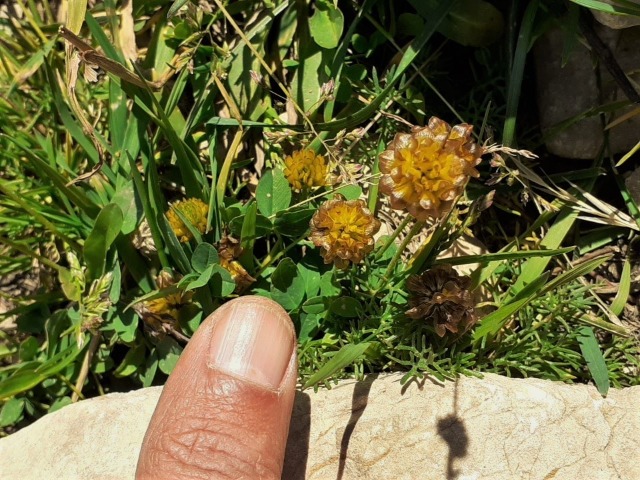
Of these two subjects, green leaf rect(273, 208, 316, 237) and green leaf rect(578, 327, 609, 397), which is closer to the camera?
green leaf rect(578, 327, 609, 397)

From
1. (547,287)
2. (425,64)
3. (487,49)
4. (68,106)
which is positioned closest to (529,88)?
(487,49)

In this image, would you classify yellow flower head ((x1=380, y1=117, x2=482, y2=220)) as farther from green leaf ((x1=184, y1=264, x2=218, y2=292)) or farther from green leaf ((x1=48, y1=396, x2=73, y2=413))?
green leaf ((x1=48, y1=396, x2=73, y2=413))

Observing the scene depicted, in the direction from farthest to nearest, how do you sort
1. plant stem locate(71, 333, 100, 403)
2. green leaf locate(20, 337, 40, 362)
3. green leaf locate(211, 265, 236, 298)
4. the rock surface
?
green leaf locate(20, 337, 40, 362) < plant stem locate(71, 333, 100, 403) < green leaf locate(211, 265, 236, 298) < the rock surface

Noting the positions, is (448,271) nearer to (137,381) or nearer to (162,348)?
(162,348)

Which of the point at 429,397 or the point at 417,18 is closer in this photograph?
the point at 429,397

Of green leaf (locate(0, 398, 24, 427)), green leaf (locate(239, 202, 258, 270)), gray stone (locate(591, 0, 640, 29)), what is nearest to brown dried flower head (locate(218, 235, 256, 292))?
green leaf (locate(239, 202, 258, 270))

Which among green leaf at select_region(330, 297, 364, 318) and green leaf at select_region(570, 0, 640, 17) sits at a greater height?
green leaf at select_region(570, 0, 640, 17)
